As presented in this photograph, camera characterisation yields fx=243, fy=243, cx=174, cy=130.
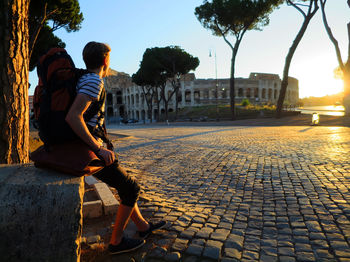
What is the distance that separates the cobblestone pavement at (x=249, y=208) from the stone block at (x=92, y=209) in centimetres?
52

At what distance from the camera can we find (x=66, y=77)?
1.52 metres

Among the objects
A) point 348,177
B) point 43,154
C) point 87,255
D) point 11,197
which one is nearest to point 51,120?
point 43,154

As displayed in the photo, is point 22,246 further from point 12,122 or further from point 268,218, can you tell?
point 268,218

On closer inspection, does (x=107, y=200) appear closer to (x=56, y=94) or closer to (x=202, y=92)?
(x=56, y=94)

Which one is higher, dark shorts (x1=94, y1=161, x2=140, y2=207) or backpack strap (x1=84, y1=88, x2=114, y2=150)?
backpack strap (x1=84, y1=88, x2=114, y2=150)

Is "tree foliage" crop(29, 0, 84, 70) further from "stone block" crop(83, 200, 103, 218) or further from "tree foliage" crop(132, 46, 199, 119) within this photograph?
"tree foliage" crop(132, 46, 199, 119)

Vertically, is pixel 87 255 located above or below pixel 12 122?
below

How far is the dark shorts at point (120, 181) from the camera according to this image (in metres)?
1.78

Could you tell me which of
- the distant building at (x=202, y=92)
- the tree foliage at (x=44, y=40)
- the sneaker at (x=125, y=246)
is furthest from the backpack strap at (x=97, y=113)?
the distant building at (x=202, y=92)

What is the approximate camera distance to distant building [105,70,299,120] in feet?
161

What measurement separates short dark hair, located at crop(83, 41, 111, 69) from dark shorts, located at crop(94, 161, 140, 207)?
2.36 ft

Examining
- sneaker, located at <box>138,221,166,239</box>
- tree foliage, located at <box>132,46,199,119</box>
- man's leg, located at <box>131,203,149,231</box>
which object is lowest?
sneaker, located at <box>138,221,166,239</box>

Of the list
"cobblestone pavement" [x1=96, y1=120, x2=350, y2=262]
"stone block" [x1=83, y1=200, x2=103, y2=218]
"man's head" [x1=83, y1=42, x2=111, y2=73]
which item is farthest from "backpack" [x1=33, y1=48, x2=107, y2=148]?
"stone block" [x1=83, y1=200, x2=103, y2=218]

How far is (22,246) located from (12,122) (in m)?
1.85
